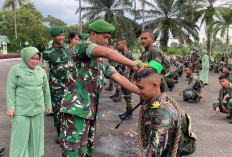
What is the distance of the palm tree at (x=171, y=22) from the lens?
2275cm

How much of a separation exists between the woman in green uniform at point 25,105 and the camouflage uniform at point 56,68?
0.69m

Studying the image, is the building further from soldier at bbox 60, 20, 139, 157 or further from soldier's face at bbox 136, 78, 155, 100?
soldier's face at bbox 136, 78, 155, 100

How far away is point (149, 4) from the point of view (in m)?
23.1

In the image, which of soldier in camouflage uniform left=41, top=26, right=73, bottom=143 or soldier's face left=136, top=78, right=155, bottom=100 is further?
soldier in camouflage uniform left=41, top=26, right=73, bottom=143

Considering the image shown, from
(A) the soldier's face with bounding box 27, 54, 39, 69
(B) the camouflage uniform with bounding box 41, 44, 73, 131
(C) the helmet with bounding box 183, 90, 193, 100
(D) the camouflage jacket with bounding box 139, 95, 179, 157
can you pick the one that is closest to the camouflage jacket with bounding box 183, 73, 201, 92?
(C) the helmet with bounding box 183, 90, 193, 100

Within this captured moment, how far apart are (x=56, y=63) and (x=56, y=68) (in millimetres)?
86

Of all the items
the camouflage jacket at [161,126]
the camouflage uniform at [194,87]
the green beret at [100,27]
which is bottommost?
the camouflage uniform at [194,87]

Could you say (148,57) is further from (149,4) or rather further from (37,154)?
(149,4)

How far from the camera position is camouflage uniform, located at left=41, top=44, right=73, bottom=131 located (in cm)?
384

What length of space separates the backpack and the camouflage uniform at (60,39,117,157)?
0.92 meters

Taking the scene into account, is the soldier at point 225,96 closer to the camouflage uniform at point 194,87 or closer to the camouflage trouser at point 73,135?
the camouflage uniform at point 194,87

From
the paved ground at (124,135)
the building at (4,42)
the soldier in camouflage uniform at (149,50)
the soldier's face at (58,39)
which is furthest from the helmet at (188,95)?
the building at (4,42)

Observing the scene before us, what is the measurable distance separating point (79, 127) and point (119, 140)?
206 cm

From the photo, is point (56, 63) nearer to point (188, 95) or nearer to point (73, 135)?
point (73, 135)
